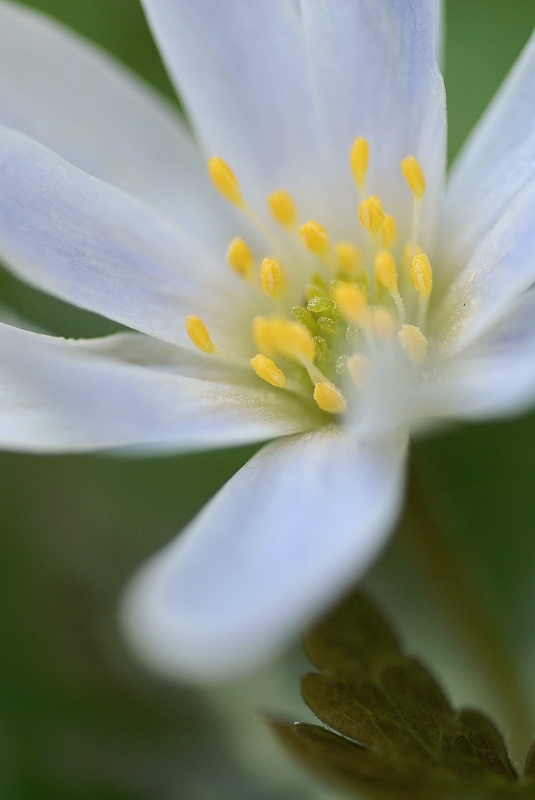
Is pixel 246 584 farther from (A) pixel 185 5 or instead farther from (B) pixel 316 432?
(A) pixel 185 5

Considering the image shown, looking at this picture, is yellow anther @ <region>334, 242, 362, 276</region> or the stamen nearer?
the stamen

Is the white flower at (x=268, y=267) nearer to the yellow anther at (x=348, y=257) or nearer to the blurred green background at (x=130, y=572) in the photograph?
the yellow anther at (x=348, y=257)

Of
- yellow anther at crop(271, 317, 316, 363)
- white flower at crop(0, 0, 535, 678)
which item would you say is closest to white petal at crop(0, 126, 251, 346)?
white flower at crop(0, 0, 535, 678)

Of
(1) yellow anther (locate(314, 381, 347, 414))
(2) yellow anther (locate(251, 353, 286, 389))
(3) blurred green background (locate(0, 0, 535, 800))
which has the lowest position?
(3) blurred green background (locate(0, 0, 535, 800))

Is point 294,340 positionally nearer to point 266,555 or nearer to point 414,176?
point 414,176

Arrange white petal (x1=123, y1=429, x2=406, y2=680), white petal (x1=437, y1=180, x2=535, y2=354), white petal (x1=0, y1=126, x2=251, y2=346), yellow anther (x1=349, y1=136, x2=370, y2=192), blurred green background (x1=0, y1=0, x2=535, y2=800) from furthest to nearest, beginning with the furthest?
blurred green background (x1=0, y1=0, x2=535, y2=800) < yellow anther (x1=349, y1=136, x2=370, y2=192) < white petal (x1=0, y1=126, x2=251, y2=346) < white petal (x1=437, y1=180, x2=535, y2=354) < white petal (x1=123, y1=429, x2=406, y2=680)

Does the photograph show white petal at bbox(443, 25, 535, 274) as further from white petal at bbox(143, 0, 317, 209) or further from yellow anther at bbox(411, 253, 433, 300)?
white petal at bbox(143, 0, 317, 209)
